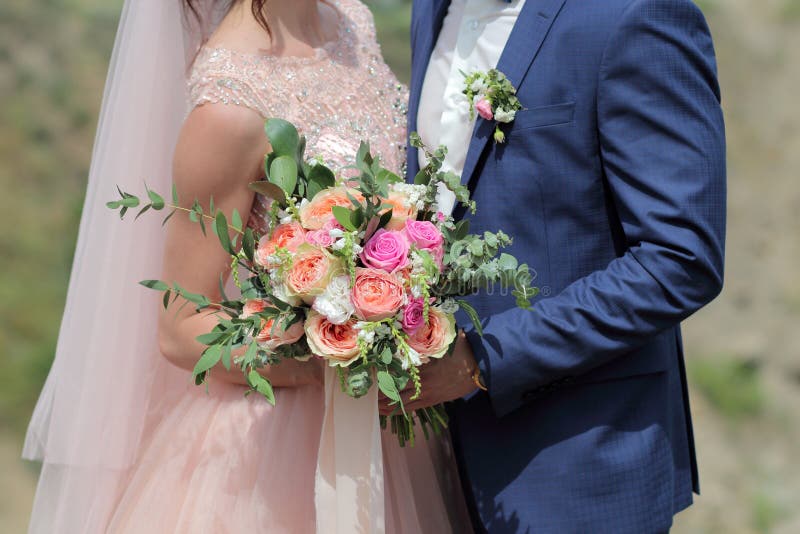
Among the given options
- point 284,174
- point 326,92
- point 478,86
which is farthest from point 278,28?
point 284,174

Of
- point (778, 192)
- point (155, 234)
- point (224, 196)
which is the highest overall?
point (224, 196)

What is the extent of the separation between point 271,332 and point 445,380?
16.5 inches

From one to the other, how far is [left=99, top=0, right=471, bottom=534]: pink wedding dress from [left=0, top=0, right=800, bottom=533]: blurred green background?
3.17m

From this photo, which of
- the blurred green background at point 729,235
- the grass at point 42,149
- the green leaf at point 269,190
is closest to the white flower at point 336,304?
the green leaf at point 269,190

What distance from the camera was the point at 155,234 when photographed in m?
2.37

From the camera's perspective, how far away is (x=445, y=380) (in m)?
1.97

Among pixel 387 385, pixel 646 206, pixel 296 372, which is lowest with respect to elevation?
pixel 296 372

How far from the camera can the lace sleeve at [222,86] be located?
210cm

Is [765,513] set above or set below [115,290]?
below

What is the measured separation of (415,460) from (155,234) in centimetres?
88

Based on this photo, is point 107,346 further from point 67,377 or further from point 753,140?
point 753,140

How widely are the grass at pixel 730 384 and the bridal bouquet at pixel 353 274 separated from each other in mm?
4479

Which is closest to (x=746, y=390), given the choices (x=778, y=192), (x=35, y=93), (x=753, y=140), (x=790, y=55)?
(x=778, y=192)

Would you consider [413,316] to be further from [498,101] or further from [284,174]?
[498,101]
